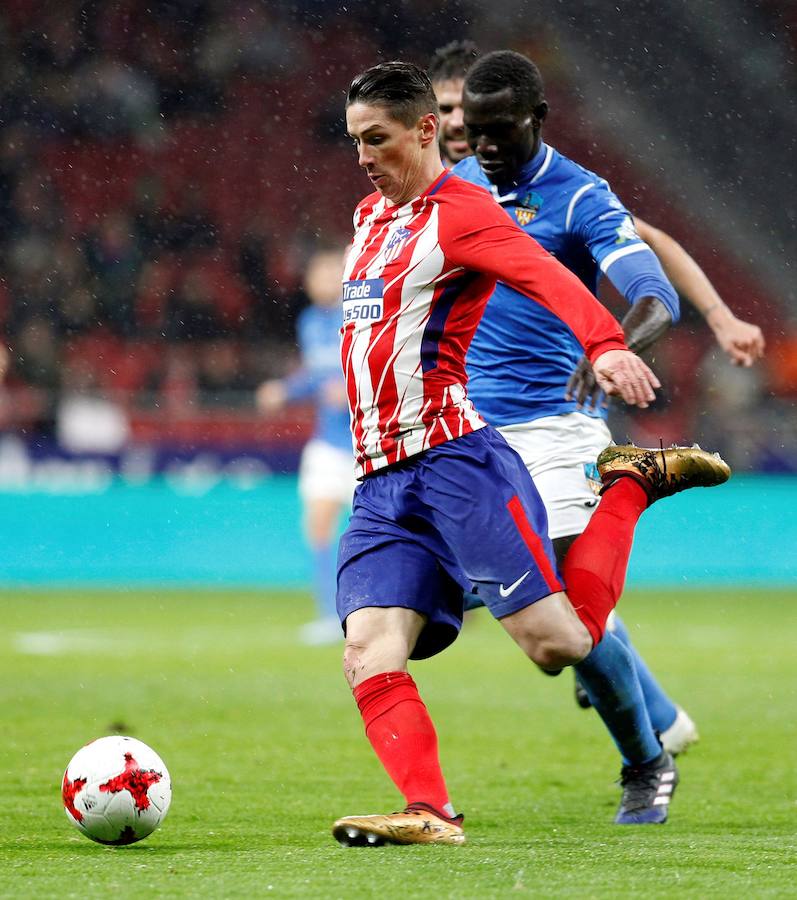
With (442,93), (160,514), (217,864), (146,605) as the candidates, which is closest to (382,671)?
(217,864)

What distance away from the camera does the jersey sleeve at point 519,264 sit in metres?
3.90

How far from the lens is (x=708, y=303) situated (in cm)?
525

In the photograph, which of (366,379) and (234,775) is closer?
(366,379)

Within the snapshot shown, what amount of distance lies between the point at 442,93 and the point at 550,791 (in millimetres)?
2463

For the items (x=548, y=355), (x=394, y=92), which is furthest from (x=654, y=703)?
(x=394, y=92)

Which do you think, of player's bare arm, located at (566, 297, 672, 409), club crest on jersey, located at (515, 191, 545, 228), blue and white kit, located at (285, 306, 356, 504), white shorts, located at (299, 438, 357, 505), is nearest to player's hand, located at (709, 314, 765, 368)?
player's bare arm, located at (566, 297, 672, 409)

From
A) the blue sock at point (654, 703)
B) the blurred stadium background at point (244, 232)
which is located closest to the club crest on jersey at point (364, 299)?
the blue sock at point (654, 703)

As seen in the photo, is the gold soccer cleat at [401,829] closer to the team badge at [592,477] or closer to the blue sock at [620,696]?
the blue sock at [620,696]

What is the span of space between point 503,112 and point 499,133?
7 centimetres

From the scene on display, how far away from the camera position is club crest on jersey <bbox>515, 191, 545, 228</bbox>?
5043 millimetres

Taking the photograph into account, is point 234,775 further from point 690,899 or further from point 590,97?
point 590,97

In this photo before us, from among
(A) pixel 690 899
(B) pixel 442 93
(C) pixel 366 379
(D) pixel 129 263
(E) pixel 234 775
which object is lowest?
(A) pixel 690 899

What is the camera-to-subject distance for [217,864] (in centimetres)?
375

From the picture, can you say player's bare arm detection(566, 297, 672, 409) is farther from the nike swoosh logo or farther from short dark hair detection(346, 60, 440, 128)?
short dark hair detection(346, 60, 440, 128)
